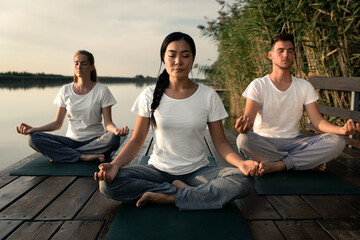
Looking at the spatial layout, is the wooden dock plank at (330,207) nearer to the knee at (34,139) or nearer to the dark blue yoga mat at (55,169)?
the dark blue yoga mat at (55,169)

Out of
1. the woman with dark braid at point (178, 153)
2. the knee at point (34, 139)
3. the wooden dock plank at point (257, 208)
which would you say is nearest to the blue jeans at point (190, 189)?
the woman with dark braid at point (178, 153)

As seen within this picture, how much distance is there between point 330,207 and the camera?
1850 mm

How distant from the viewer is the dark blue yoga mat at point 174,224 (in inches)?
57.4

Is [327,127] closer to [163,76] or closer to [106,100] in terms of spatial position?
[163,76]

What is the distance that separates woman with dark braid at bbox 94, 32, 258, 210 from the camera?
174cm

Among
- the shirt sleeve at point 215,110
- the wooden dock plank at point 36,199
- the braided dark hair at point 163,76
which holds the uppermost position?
the braided dark hair at point 163,76

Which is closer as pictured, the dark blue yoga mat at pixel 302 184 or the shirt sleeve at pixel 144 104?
the shirt sleeve at pixel 144 104

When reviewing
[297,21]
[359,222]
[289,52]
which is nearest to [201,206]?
[359,222]

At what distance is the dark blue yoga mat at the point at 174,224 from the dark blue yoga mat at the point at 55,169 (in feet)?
2.83

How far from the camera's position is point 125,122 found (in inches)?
344

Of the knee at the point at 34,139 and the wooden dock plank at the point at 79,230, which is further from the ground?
the knee at the point at 34,139

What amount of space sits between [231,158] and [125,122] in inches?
283

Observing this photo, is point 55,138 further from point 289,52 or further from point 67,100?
point 289,52

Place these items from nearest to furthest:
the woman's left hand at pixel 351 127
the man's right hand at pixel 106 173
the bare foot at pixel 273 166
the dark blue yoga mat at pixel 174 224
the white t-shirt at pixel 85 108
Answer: the dark blue yoga mat at pixel 174 224 → the man's right hand at pixel 106 173 → the woman's left hand at pixel 351 127 → the bare foot at pixel 273 166 → the white t-shirt at pixel 85 108
